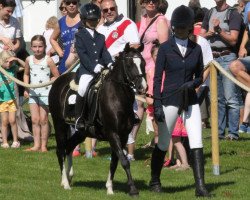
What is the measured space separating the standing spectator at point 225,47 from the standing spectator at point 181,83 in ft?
15.6

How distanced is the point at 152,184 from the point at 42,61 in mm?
4779

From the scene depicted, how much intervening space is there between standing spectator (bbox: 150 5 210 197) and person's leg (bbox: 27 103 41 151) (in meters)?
4.93

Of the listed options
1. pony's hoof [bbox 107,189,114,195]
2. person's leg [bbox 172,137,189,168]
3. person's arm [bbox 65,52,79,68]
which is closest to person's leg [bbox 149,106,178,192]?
pony's hoof [bbox 107,189,114,195]

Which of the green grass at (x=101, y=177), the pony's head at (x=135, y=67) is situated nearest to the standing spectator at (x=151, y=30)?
the green grass at (x=101, y=177)

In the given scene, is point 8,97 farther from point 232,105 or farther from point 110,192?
point 110,192

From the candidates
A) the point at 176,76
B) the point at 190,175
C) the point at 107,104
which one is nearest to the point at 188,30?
the point at 176,76

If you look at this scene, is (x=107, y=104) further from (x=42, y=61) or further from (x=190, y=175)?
(x=42, y=61)

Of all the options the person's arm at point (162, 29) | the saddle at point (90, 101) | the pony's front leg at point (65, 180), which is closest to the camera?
the saddle at point (90, 101)

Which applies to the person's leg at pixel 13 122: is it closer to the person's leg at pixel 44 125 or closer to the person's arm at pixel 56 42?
the person's leg at pixel 44 125

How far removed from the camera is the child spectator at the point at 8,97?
58.7 feet

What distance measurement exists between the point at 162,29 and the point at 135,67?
365cm

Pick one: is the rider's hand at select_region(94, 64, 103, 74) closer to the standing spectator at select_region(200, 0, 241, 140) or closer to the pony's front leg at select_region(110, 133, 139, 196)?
the pony's front leg at select_region(110, 133, 139, 196)

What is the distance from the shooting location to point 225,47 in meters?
18.2

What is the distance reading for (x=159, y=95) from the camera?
12789mm
